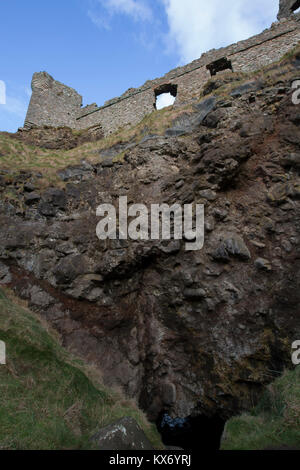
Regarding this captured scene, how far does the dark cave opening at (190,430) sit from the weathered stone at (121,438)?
2461 mm

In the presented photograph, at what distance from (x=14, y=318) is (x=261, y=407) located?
625 centimetres

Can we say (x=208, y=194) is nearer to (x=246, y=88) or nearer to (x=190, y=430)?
(x=246, y=88)

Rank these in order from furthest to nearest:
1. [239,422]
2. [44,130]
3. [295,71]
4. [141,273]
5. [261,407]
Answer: [44,130], [295,71], [141,273], [261,407], [239,422]

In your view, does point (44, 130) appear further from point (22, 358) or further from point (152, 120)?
point (22, 358)

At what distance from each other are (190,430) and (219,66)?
18041mm

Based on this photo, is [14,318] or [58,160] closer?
[14,318]

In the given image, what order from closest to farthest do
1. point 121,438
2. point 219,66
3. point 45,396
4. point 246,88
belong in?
point 121,438 < point 45,396 < point 246,88 < point 219,66

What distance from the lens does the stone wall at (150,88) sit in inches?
534

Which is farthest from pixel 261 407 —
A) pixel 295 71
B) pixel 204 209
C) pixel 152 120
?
pixel 152 120

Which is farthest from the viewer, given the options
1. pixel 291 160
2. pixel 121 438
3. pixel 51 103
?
pixel 51 103

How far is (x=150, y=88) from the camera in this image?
17.1 metres

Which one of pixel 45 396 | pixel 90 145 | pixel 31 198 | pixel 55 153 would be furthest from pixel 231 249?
pixel 55 153

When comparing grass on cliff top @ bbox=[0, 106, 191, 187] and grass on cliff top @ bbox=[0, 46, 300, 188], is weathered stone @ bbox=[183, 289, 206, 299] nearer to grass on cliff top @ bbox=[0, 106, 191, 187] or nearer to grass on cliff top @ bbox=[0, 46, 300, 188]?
grass on cliff top @ bbox=[0, 46, 300, 188]

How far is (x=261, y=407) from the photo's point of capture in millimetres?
5477
